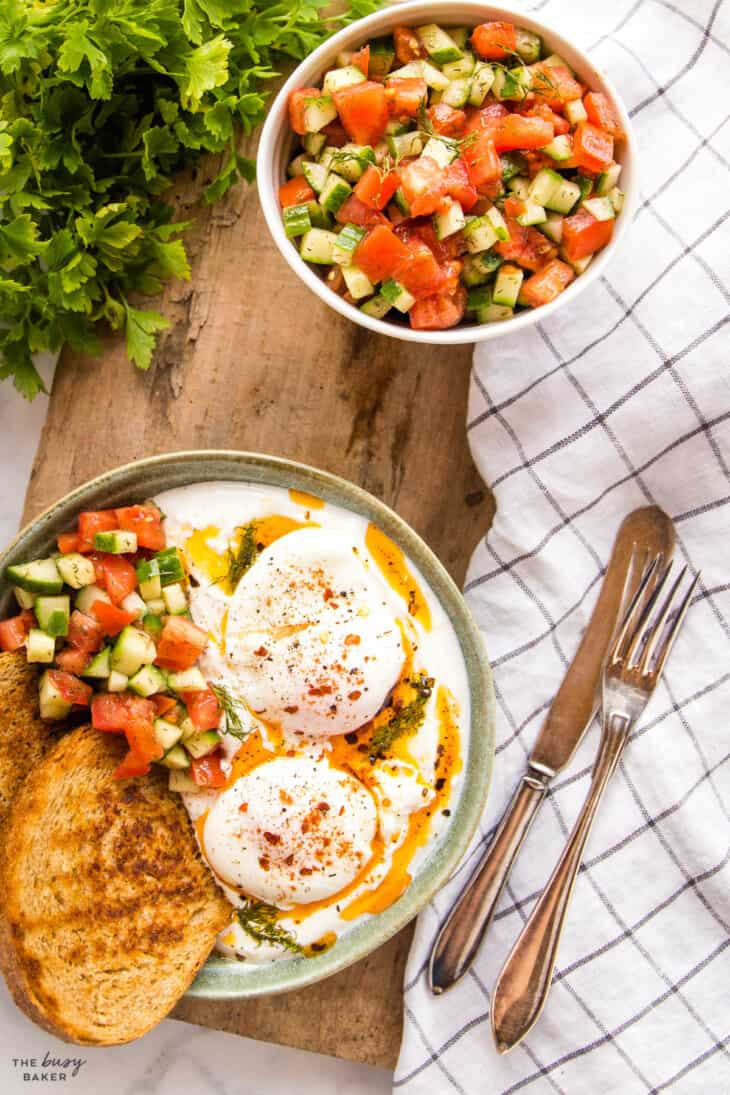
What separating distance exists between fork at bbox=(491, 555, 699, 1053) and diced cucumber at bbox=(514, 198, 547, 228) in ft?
3.82

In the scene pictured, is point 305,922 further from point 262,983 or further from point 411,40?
point 411,40

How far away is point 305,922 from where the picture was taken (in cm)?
317

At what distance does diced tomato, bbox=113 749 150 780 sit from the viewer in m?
3.01

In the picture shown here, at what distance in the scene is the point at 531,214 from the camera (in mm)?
2658

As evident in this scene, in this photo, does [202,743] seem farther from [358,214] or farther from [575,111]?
[575,111]

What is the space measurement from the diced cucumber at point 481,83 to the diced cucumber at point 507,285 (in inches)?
17.0

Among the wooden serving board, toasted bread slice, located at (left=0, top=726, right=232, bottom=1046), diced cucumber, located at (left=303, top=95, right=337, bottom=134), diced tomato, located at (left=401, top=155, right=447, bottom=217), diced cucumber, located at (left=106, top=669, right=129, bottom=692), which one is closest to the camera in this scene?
diced tomato, located at (left=401, top=155, right=447, bottom=217)

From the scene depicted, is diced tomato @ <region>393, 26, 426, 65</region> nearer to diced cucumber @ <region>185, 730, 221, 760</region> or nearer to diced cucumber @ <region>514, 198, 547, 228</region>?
diced cucumber @ <region>514, 198, 547, 228</region>

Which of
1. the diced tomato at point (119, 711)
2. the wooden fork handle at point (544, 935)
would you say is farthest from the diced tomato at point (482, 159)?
the diced tomato at point (119, 711)

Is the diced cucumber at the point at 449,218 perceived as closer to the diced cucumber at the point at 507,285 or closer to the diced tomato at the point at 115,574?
the diced cucumber at the point at 507,285

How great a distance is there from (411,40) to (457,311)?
74cm

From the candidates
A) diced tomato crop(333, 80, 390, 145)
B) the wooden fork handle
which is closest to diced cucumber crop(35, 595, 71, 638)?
diced tomato crop(333, 80, 390, 145)

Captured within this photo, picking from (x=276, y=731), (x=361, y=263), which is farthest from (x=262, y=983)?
(x=361, y=263)

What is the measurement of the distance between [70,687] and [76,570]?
0.36m
